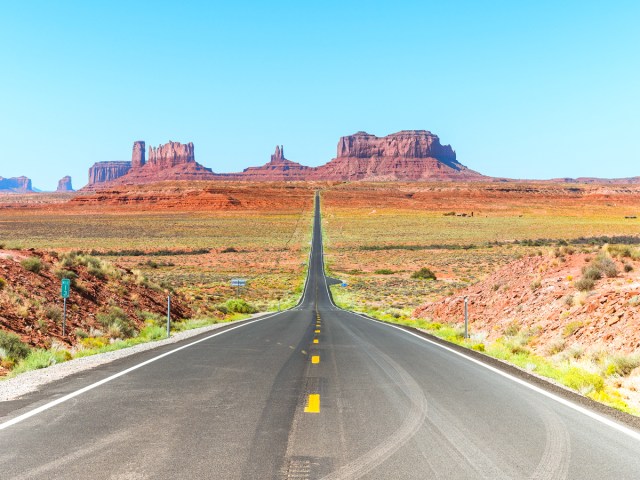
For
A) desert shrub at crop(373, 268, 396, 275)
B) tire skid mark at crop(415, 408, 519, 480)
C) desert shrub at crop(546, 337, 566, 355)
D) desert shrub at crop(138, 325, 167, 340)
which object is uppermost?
tire skid mark at crop(415, 408, 519, 480)

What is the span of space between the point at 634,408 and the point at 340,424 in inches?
176

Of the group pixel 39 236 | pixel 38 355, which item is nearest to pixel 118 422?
pixel 38 355

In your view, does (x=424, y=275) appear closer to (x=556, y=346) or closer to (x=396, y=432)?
(x=556, y=346)

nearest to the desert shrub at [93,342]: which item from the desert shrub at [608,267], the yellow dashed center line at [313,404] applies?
the yellow dashed center line at [313,404]

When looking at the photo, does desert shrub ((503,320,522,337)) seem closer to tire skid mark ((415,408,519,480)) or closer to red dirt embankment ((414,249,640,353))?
red dirt embankment ((414,249,640,353))

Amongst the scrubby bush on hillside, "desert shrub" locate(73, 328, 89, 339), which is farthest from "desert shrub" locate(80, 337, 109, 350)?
the scrubby bush on hillside

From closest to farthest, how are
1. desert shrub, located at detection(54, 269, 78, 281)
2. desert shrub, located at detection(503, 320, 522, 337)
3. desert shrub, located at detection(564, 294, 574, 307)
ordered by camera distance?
A: desert shrub, located at detection(564, 294, 574, 307) → desert shrub, located at detection(503, 320, 522, 337) → desert shrub, located at detection(54, 269, 78, 281)

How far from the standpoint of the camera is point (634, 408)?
8.27 meters

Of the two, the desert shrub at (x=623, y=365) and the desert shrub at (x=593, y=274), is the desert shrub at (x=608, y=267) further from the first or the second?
the desert shrub at (x=623, y=365)

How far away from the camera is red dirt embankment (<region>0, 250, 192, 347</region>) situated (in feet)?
50.1

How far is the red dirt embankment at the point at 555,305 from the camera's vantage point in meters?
13.5

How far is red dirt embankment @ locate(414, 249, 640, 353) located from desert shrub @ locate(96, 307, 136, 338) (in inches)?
465

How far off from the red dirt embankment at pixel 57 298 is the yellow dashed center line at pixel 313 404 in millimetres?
8748

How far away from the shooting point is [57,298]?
719 inches
